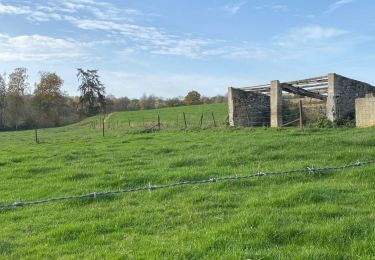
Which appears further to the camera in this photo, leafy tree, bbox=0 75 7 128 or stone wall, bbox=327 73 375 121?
leafy tree, bbox=0 75 7 128

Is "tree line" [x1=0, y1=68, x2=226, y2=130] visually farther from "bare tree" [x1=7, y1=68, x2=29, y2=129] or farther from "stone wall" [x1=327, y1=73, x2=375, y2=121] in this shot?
"stone wall" [x1=327, y1=73, x2=375, y2=121]

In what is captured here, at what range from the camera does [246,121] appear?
1357 inches

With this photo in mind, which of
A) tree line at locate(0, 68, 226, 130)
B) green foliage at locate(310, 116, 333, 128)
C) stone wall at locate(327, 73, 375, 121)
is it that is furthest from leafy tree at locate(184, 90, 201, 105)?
stone wall at locate(327, 73, 375, 121)

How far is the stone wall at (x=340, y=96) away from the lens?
27.8 m

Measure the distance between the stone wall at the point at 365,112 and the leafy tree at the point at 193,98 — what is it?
74.0 m

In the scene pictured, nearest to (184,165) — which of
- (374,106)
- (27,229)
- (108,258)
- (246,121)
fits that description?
(27,229)

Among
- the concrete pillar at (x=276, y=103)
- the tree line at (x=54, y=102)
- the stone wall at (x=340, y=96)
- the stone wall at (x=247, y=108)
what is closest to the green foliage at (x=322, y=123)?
the stone wall at (x=340, y=96)

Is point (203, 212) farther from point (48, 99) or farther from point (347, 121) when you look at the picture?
point (48, 99)

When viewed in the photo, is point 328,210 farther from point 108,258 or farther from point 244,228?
point 108,258

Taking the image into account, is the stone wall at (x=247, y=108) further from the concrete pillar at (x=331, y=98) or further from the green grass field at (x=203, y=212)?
the green grass field at (x=203, y=212)

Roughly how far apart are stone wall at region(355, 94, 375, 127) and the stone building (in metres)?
2.48

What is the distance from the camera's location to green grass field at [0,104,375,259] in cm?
598

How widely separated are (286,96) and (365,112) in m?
9.81

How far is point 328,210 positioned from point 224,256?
2.85m
